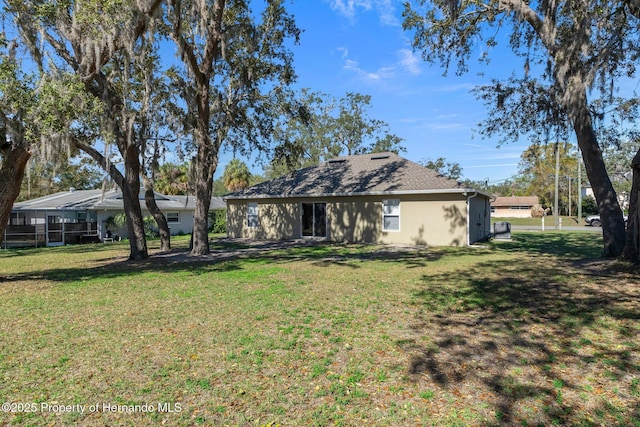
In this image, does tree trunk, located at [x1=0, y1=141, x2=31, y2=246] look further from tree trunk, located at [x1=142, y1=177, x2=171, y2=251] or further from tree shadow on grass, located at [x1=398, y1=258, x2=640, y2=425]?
tree shadow on grass, located at [x1=398, y1=258, x2=640, y2=425]

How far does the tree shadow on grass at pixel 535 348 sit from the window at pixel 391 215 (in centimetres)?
904

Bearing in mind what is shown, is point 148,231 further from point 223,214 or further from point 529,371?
point 529,371

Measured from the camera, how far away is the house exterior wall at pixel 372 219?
1523 centimetres

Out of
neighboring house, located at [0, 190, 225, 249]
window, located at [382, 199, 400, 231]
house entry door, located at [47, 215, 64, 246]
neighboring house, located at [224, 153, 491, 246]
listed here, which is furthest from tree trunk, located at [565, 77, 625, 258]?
house entry door, located at [47, 215, 64, 246]

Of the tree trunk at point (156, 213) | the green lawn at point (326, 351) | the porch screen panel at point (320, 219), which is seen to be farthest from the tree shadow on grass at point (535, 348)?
the porch screen panel at point (320, 219)

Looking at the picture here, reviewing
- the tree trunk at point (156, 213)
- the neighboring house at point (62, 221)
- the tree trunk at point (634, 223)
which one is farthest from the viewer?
the neighboring house at point (62, 221)

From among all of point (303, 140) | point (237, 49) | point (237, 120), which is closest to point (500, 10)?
point (237, 49)

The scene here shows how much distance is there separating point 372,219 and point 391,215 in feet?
2.93

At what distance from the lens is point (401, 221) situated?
53.0ft

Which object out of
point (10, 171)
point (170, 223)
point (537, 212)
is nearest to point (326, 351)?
point (10, 171)

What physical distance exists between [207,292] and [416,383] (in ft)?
15.7

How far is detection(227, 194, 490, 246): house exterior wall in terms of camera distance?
1523 cm

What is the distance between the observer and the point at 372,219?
16.8 meters

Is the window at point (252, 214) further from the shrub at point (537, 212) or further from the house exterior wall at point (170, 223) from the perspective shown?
the shrub at point (537, 212)
